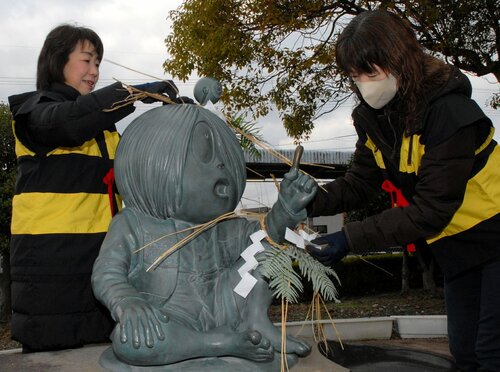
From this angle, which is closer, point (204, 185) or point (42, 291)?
point (204, 185)

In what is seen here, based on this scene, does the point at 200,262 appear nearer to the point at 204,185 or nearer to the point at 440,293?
the point at 204,185

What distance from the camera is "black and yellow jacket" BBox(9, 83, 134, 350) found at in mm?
2438

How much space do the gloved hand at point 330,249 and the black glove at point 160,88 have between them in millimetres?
889

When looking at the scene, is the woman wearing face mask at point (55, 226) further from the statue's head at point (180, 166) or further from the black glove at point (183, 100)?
the statue's head at point (180, 166)

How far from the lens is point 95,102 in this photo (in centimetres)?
227

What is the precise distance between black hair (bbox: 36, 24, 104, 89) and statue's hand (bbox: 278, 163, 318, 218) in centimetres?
131

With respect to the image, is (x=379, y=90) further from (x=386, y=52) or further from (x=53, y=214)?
(x=53, y=214)

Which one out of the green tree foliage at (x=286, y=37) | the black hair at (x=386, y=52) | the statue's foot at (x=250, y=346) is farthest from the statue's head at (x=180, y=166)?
the green tree foliage at (x=286, y=37)

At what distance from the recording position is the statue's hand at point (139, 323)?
71.6 inches

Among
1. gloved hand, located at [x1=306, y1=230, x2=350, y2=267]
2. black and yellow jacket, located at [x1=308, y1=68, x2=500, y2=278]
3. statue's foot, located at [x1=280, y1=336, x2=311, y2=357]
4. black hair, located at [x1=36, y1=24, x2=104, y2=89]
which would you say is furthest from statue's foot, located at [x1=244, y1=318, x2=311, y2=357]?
black hair, located at [x1=36, y1=24, x2=104, y2=89]

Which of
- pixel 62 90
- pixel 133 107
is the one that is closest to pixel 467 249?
pixel 133 107

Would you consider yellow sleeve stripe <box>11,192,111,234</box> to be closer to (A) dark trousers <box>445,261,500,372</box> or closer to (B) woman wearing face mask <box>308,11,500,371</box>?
(B) woman wearing face mask <box>308,11,500,371</box>

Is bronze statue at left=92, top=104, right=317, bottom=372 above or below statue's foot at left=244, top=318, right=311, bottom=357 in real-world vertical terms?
above

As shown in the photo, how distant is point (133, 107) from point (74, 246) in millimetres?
664
